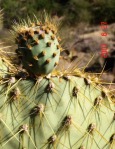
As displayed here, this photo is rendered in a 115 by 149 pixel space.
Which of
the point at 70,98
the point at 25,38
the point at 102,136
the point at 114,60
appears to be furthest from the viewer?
the point at 114,60

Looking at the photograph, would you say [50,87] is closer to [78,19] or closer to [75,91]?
[75,91]

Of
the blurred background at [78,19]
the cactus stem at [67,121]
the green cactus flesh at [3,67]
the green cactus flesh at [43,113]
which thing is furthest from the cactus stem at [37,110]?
the blurred background at [78,19]

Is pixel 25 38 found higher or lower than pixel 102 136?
higher

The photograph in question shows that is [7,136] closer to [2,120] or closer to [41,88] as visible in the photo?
[2,120]

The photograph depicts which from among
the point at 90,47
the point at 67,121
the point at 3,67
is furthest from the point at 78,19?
the point at 67,121

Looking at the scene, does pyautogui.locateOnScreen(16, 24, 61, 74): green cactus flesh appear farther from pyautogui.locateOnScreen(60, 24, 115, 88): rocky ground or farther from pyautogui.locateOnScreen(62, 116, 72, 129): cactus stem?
pyautogui.locateOnScreen(60, 24, 115, 88): rocky ground

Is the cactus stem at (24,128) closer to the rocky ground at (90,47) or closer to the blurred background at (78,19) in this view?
the rocky ground at (90,47)

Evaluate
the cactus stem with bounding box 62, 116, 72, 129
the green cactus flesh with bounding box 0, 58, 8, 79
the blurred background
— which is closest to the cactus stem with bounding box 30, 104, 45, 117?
the cactus stem with bounding box 62, 116, 72, 129

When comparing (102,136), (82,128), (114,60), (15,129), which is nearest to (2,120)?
(15,129)
